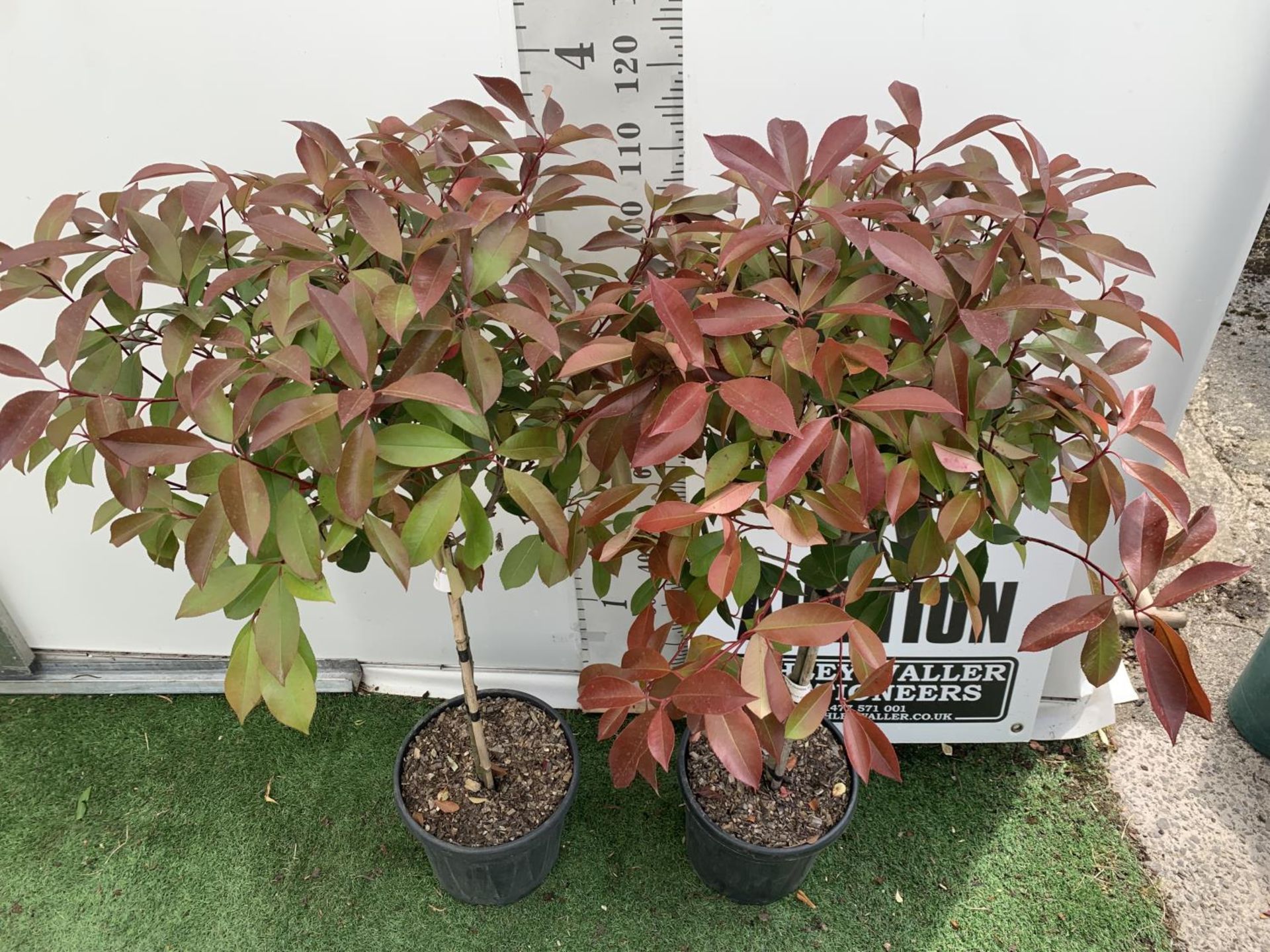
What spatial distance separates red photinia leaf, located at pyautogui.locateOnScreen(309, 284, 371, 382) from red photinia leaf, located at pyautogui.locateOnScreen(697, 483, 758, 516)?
304 millimetres

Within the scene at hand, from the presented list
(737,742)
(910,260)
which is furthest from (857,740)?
(910,260)

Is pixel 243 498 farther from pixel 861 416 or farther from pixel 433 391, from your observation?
pixel 861 416

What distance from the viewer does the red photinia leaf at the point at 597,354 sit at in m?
0.79

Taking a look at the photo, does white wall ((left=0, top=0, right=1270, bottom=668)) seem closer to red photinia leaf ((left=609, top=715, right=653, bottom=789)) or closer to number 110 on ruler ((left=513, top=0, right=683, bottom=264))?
number 110 on ruler ((left=513, top=0, right=683, bottom=264))

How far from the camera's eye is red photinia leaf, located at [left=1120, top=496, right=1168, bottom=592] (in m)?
0.77

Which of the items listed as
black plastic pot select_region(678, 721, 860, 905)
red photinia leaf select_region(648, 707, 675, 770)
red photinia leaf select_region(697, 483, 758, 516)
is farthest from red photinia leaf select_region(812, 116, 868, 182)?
black plastic pot select_region(678, 721, 860, 905)

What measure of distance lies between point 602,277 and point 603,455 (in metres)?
0.46

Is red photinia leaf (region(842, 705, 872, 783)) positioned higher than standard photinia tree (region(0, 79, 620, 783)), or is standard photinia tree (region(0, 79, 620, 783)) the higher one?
standard photinia tree (region(0, 79, 620, 783))

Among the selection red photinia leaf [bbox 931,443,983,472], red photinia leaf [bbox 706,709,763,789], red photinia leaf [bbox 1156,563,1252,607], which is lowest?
red photinia leaf [bbox 706,709,763,789]

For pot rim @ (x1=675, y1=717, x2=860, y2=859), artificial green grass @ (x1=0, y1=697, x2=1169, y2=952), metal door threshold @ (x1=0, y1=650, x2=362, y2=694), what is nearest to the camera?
pot rim @ (x1=675, y1=717, x2=860, y2=859)

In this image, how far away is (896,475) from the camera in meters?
0.80

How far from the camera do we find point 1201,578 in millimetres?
780

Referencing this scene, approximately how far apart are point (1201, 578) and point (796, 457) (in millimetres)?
386

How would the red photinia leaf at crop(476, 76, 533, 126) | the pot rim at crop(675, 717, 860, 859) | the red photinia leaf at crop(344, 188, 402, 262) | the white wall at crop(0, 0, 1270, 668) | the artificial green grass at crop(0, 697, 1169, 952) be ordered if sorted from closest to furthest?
the red photinia leaf at crop(344, 188, 402, 262)
the red photinia leaf at crop(476, 76, 533, 126)
the white wall at crop(0, 0, 1270, 668)
the pot rim at crop(675, 717, 860, 859)
the artificial green grass at crop(0, 697, 1169, 952)
